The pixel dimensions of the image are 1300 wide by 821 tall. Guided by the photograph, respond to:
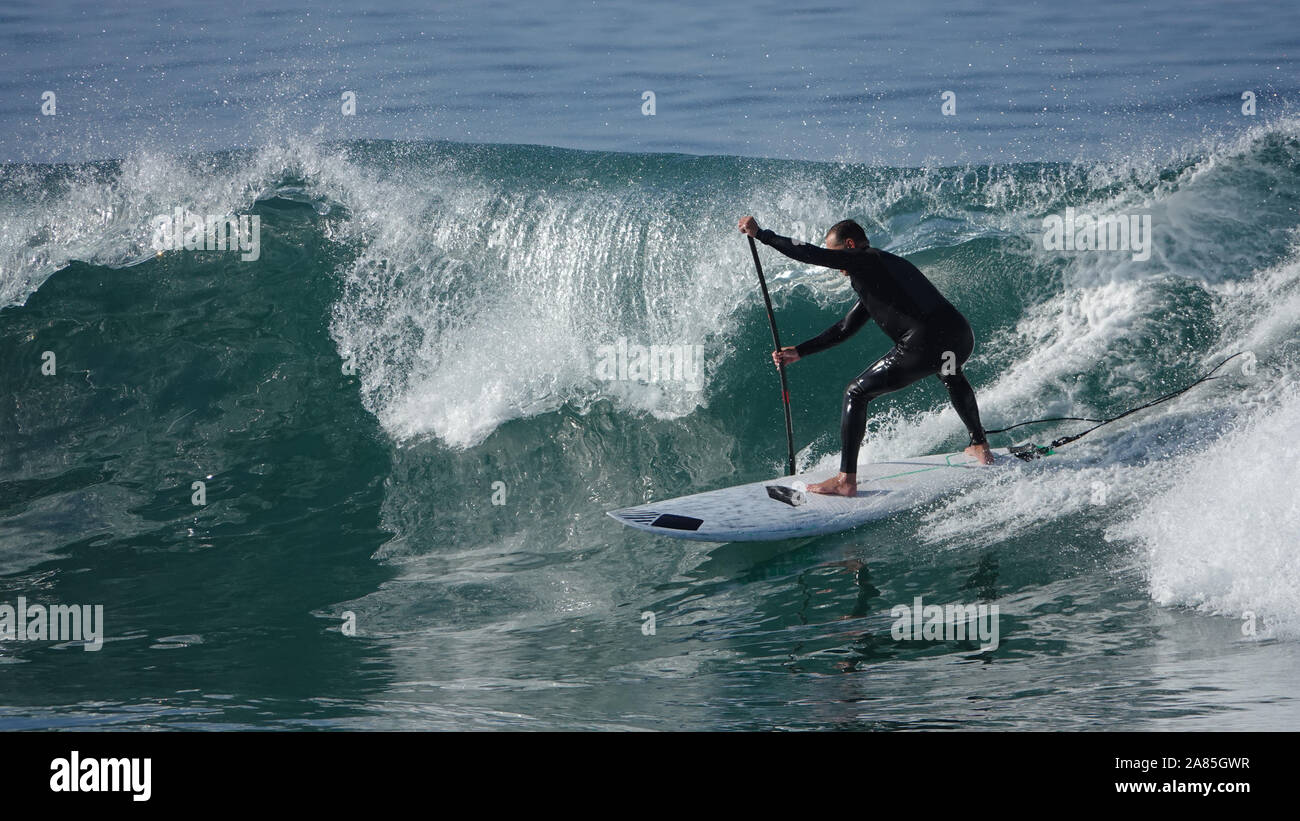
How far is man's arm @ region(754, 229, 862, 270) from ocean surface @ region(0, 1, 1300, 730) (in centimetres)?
163

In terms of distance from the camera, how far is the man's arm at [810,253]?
6.55m

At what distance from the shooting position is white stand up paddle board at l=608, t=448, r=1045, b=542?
23.5 ft

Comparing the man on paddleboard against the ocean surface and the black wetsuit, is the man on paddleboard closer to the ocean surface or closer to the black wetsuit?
the black wetsuit

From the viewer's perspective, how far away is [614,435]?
9.02m

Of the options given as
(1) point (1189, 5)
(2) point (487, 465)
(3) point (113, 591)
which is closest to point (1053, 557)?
(2) point (487, 465)

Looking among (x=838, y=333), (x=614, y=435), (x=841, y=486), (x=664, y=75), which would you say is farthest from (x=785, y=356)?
(x=664, y=75)

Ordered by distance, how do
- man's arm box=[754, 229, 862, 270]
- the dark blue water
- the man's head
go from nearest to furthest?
man's arm box=[754, 229, 862, 270], the man's head, the dark blue water

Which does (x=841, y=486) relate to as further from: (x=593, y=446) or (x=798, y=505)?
(x=593, y=446)

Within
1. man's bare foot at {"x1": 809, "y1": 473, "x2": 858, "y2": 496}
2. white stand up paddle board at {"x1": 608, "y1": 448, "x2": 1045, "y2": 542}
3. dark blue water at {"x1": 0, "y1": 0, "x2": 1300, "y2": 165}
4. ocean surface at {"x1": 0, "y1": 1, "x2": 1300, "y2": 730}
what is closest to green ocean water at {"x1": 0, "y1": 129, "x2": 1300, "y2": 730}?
ocean surface at {"x1": 0, "y1": 1, "x2": 1300, "y2": 730}

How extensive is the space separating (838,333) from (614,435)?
89.1 inches

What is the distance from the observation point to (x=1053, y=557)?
6.53m

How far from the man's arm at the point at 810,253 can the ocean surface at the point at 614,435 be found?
64.1 inches

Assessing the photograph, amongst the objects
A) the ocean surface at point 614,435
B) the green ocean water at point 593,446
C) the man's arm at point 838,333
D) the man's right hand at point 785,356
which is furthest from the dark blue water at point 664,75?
the man's right hand at point 785,356

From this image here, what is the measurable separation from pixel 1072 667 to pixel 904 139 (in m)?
11.8
